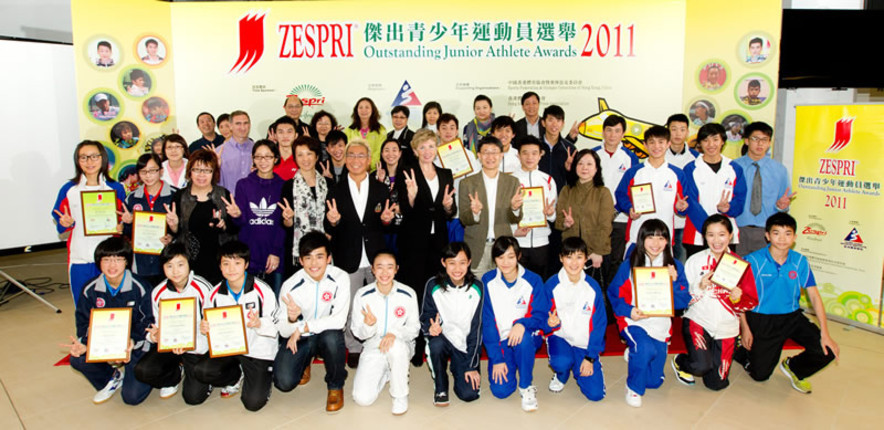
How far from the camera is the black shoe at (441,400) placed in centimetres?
344

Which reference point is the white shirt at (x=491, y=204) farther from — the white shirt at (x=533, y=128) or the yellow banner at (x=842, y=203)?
the yellow banner at (x=842, y=203)

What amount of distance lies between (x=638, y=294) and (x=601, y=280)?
1202 mm

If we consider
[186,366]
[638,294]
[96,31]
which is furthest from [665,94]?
[96,31]

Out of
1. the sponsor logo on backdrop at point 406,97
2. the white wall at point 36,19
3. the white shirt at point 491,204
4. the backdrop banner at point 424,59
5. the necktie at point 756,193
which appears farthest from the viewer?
the white wall at point 36,19

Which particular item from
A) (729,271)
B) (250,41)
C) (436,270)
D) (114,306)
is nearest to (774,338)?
(729,271)

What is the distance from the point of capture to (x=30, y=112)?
5641 mm

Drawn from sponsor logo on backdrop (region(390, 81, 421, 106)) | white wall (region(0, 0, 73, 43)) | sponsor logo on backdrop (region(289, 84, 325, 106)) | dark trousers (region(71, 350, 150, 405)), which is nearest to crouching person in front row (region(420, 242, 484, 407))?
dark trousers (region(71, 350, 150, 405))

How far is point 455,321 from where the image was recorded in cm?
359

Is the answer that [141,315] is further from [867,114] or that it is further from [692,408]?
[867,114]

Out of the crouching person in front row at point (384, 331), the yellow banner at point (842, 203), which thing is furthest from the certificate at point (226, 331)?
the yellow banner at point (842, 203)

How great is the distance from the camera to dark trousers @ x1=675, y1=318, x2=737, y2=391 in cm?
358

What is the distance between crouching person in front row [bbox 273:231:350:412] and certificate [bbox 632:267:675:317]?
1.88 meters

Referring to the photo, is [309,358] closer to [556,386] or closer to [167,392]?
[167,392]

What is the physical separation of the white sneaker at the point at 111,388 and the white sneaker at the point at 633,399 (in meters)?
3.23
